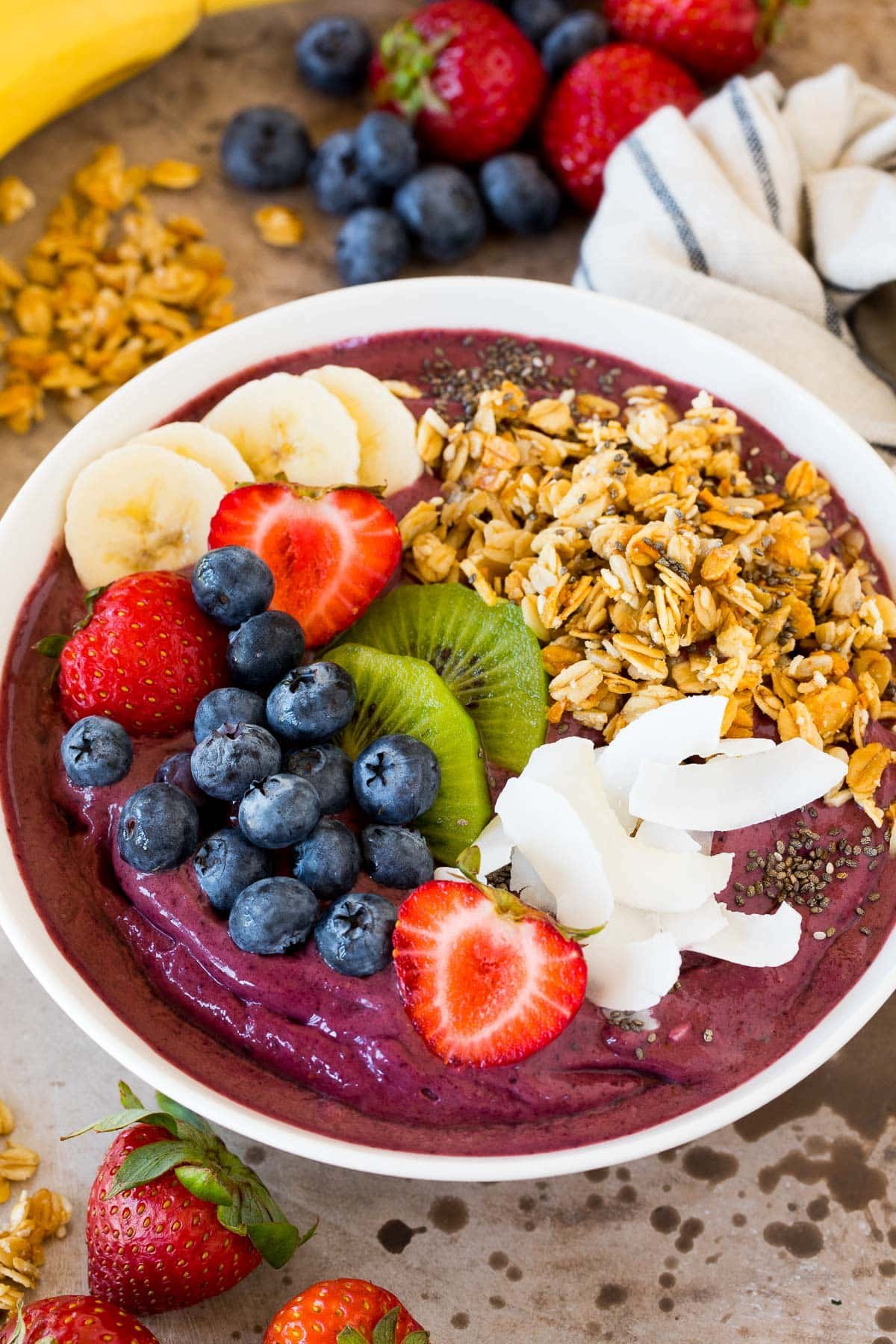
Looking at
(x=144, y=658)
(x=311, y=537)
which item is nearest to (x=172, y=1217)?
(x=144, y=658)

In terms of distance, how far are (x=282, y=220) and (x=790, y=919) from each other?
6.29 feet

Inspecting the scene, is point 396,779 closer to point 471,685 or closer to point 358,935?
point 358,935

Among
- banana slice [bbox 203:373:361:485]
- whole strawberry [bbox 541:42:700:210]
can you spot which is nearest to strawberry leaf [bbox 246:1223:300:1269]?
banana slice [bbox 203:373:361:485]

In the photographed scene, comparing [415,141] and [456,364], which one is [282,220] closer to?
[415,141]

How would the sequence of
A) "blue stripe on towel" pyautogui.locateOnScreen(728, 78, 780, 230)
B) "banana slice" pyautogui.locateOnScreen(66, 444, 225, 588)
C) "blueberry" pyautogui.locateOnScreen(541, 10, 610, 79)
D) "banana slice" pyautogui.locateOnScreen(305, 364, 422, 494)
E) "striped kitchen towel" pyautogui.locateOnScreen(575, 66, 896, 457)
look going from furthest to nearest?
"blueberry" pyautogui.locateOnScreen(541, 10, 610, 79) → "blue stripe on towel" pyautogui.locateOnScreen(728, 78, 780, 230) → "striped kitchen towel" pyautogui.locateOnScreen(575, 66, 896, 457) → "banana slice" pyautogui.locateOnScreen(305, 364, 422, 494) → "banana slice" pyautogui.locateOnScreen(66, 444, 225, 588)

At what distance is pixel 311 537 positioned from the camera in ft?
6.70

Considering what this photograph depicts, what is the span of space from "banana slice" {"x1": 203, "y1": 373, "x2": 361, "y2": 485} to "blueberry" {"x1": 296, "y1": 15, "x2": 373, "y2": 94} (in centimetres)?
111

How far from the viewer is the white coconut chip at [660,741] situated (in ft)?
6.19

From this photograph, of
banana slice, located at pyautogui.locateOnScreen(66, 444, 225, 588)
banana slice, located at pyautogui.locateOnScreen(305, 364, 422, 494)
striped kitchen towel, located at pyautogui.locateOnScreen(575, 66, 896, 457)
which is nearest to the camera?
banana slice, located at pyautogui.locateOnScreen(66, 444, 225, 588)

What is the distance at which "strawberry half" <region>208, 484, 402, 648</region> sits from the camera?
2.03 m

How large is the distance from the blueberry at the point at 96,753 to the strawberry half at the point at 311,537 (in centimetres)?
33

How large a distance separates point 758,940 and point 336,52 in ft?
7.30

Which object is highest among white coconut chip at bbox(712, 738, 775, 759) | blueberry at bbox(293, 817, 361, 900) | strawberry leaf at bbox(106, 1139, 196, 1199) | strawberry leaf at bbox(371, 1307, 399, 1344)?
blueberry at bbox(293, 817, 361, 900)

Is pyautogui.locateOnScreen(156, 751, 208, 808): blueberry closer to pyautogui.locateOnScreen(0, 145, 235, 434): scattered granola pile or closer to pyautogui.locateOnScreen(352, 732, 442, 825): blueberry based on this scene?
pyautogui.locateOnScreen(352, 732, 442, 825): blueberry
